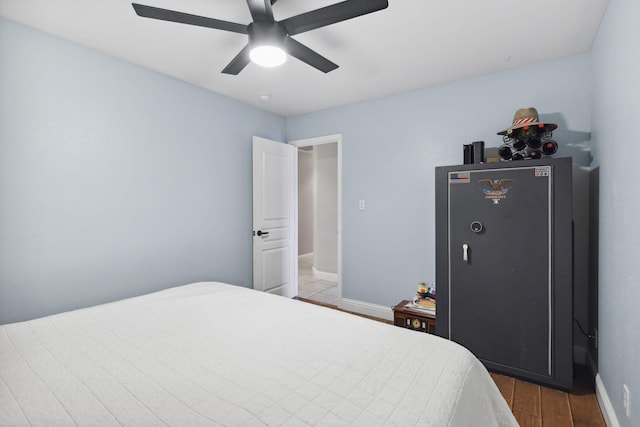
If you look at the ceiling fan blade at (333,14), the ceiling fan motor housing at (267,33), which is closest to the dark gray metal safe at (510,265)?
the ceiling fan blade at (333,14)

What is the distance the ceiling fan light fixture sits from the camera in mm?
1729

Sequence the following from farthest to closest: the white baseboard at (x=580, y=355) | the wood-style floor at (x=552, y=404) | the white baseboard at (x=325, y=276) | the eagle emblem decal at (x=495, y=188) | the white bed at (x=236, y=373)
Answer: the white baseboard at (x=325, y=276)
the white baseboard at (x=580, y=355)
the eagle emblem decal at (x=495, y=188)
the wood-style floor at (x=552, y=404)
the white bed at (x=236, y=373)

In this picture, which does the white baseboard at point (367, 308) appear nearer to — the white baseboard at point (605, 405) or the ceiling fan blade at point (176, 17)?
the white baseboard at point (605, 405)

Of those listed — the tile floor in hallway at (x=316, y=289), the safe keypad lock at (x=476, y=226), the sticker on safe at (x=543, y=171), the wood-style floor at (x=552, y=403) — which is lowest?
the wood-style floor at (x=552, y=403)

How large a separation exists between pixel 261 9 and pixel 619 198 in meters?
2.09

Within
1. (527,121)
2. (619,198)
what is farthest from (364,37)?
(619,198)

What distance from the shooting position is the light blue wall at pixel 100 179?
2033mm

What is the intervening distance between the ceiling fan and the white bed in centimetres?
148

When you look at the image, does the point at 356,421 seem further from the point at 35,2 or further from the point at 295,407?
the point at 35,2

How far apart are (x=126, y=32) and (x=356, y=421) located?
2.67 metres

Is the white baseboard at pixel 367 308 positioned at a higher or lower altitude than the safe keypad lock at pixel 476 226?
lower

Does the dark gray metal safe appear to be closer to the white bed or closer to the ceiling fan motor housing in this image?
the white bed

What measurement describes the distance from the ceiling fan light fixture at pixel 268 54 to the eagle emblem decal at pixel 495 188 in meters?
1.65

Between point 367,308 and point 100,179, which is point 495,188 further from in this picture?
point 100,179
